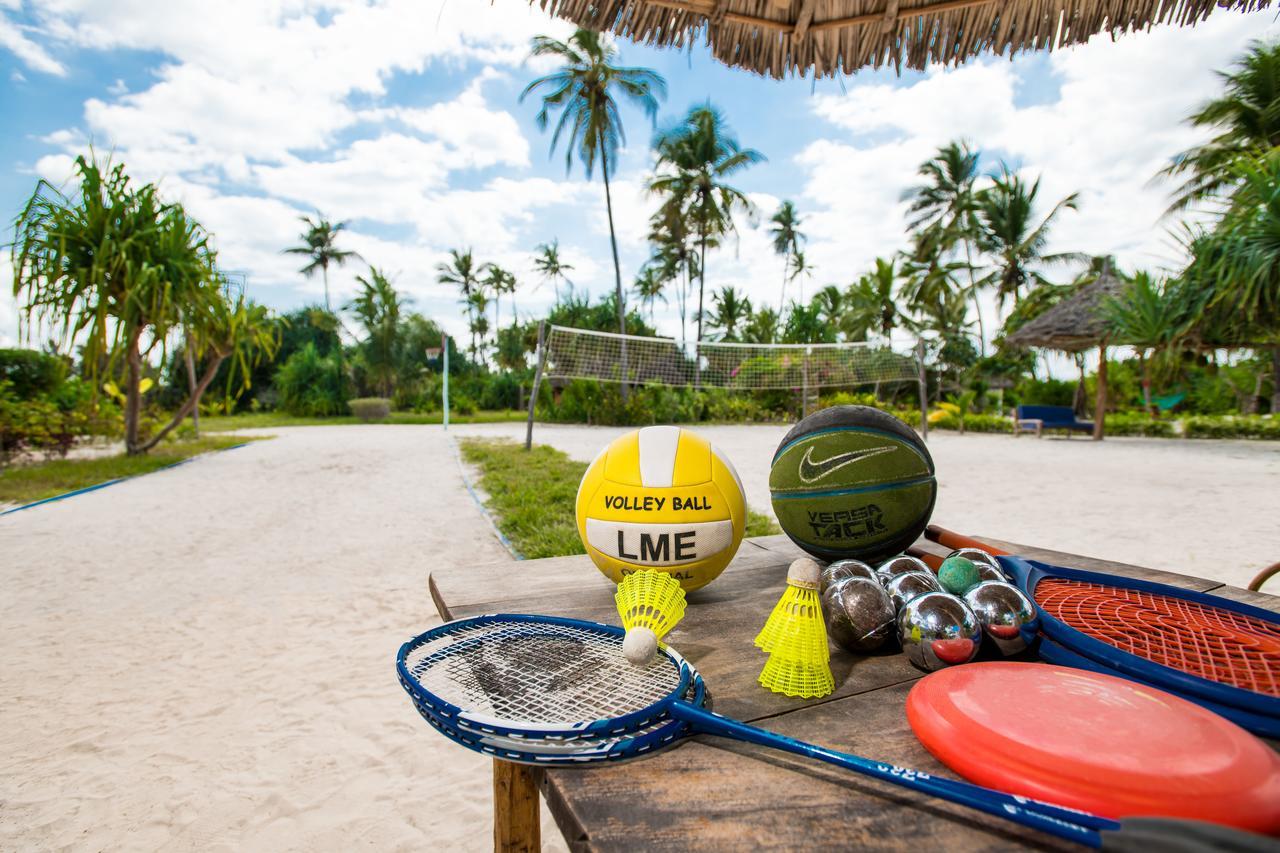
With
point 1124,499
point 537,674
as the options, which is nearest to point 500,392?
point 1124,499

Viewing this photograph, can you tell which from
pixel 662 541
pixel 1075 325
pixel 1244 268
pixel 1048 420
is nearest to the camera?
pixel 662 541

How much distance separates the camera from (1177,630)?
1.21 metres

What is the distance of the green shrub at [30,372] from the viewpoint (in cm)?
1214

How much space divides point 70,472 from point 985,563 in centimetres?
1258

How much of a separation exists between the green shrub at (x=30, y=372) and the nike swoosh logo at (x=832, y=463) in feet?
50.6

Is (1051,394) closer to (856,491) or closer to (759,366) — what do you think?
(759,366)

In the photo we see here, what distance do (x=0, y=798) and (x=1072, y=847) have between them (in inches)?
123

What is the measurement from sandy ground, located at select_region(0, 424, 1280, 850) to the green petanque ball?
126 centimetres

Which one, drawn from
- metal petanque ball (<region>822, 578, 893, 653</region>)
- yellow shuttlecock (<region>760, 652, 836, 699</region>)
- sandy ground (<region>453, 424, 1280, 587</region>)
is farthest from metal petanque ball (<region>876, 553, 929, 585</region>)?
sandy ground (<region>453, 424, 1280, 587</region>)

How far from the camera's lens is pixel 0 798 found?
217 centimetres

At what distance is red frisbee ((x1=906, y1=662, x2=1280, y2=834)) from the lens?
2.40 feet

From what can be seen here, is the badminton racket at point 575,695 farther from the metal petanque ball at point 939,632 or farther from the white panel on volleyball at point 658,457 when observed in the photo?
the white panel on volleyball at point 658,457

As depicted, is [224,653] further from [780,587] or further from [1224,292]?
[1224,292]

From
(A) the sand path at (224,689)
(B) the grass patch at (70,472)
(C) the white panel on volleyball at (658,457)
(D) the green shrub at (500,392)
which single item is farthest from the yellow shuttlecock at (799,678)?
(D) the green shrub at (500,392)
